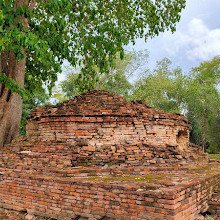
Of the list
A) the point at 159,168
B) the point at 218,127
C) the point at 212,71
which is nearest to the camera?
the point at 159,168

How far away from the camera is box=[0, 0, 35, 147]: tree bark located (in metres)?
6.40

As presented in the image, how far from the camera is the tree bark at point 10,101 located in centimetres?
640

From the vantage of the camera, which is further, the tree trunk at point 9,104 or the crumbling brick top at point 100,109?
the tree trunk at point 9,104

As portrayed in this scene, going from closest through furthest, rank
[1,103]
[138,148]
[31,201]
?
[31,201]
[138,148]
[1,103]

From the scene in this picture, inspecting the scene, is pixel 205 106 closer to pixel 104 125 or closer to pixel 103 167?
pixel 104 125

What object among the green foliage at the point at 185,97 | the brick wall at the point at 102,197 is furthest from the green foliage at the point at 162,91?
the brick wall at the point at 102,197

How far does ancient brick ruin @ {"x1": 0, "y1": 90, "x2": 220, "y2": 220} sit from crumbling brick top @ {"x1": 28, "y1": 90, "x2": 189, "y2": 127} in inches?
1.0

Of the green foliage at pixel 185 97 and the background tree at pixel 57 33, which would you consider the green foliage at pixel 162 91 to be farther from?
the background tree at pixel 57 33

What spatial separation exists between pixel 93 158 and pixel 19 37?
3111 mm

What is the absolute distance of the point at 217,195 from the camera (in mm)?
4504

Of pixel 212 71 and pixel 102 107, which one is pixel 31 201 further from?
pixel 212 71

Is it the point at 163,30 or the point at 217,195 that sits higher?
the point at 163,30

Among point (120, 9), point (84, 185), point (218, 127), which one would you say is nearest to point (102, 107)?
point (84, 185)

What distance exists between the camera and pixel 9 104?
6508 millimetres
